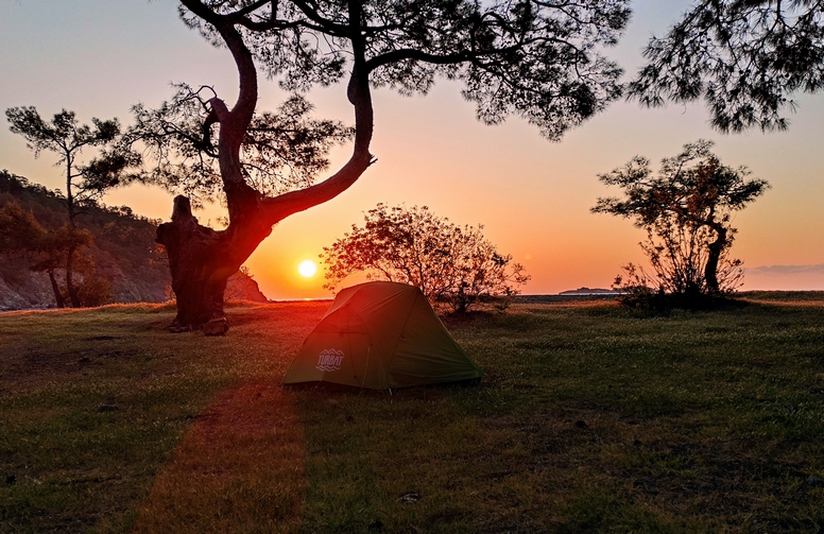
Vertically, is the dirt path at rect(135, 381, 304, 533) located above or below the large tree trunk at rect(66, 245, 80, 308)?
below

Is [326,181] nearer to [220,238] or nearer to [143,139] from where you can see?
[220,238]

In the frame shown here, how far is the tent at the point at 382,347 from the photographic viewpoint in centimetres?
827

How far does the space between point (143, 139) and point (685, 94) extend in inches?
703

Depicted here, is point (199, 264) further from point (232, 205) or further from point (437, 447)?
point (437, 447)

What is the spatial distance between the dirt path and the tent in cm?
134

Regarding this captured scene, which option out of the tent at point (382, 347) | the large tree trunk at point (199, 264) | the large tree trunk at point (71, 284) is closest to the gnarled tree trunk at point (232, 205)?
the large tree trunk at point (199, 264)

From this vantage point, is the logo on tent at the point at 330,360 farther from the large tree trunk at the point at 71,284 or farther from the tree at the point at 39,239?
the tree at the point at 39,239

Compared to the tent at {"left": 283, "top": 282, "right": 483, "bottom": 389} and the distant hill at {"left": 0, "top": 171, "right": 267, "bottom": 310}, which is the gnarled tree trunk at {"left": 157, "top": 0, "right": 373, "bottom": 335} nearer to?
the tent at {"left": 283, "top": 282, "right": 483, "bottom": 389}

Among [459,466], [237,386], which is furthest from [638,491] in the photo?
[237,386]

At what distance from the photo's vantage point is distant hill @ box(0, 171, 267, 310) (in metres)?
54.7

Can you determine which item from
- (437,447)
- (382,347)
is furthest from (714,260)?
(437,447)

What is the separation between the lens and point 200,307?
16.8 metres

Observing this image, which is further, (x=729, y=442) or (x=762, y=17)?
(x=762, y=17)

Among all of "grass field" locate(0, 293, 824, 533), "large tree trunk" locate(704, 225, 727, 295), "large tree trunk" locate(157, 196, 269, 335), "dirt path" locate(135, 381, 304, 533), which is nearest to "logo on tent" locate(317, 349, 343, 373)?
"grass field" locate(0, 293, 824, 533)
